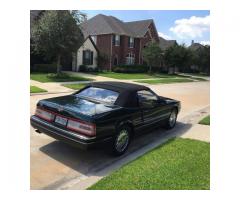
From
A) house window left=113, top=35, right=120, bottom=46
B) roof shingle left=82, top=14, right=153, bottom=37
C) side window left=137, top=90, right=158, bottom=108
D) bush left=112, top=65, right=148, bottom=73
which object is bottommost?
side window left=137, top=90, right=158, bottom=108

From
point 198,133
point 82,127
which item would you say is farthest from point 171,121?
point 82,127

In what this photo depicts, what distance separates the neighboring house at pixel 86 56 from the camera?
32281 millimetres

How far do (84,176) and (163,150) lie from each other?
1.96 meters

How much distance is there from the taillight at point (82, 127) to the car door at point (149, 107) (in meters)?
1.72

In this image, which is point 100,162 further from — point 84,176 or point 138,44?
point 138,44

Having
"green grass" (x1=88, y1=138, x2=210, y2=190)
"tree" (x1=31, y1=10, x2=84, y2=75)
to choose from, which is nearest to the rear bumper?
"green grass" (x1=88, y1=138, x2=210, y2=190)

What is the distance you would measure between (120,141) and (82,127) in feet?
3.30

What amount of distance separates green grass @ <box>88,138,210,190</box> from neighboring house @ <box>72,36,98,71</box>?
27.3 metres

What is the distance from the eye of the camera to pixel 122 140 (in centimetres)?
573

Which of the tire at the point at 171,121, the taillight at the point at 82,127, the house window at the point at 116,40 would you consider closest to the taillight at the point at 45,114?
the taillight at the point at 82,127

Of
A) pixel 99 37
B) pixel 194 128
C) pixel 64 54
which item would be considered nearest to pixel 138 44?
pixel 99 37

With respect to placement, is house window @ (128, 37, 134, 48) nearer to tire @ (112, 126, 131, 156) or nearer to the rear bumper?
tire @ (112, 126, 131, 156)

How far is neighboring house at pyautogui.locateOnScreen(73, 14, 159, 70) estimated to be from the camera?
125ft

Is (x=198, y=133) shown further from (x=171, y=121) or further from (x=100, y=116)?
(x=100, y=116)
